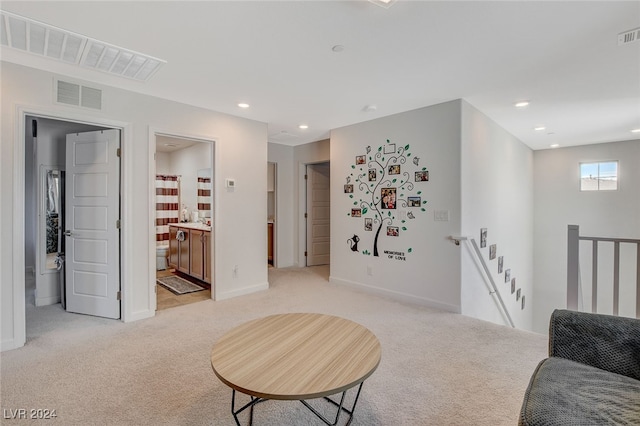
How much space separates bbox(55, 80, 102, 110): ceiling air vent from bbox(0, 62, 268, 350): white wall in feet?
0.18

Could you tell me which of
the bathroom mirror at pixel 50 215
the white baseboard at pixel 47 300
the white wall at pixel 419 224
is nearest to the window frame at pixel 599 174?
the white wall at pixel 419 224

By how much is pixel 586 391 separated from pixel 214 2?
278 cm

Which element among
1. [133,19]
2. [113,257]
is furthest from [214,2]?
[113,257]

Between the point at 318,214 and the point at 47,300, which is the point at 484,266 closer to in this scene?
the point at 318,214

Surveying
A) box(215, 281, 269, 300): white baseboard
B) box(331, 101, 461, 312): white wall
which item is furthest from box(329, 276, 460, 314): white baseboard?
box(215, 281, 269, 300): white baseboard

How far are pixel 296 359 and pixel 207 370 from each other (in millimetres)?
1097

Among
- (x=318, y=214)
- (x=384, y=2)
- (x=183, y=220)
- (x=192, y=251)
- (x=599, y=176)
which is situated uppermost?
(x=384, y=2)

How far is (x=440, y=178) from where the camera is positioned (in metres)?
3.63

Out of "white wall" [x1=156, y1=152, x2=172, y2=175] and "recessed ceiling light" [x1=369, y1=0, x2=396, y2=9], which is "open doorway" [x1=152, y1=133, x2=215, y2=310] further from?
"recessed ceiling light" [x1=369, y1=0, x2=396, y2=9]

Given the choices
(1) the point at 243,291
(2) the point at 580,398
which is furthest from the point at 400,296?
(2) the point at 580,398

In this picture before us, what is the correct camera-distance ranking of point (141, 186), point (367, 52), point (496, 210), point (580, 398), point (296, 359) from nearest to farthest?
point (580, 398)
point (296, 359)
point (367, 52)
point (141, 186)
point (496, 210)

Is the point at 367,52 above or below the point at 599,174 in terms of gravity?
above

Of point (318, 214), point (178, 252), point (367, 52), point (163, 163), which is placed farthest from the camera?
point (163, 163)

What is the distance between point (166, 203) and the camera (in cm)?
640
